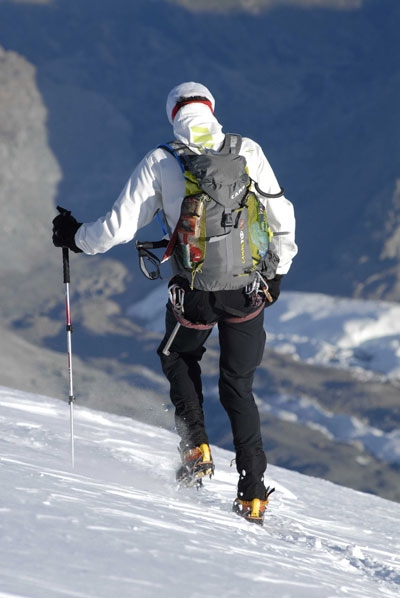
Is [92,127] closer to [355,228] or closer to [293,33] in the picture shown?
[293,33]

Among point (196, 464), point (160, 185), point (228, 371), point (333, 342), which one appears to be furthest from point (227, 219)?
point (333, 342)

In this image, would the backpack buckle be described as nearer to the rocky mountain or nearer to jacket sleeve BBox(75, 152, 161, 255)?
jacket sleeve BBox(75, 152, 161, 255)

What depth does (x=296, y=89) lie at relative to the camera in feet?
162

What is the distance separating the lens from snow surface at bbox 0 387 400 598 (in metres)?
1.92

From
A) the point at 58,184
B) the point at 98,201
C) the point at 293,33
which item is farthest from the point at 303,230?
the point at 293,33

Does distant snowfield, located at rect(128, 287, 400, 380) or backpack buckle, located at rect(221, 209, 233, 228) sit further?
distant snowfield, located at rect(128, 287, 400, 380)

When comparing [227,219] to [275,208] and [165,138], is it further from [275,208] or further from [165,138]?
[165,138]

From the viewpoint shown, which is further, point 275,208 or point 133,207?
point 275,208

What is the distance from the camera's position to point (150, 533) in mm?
2352

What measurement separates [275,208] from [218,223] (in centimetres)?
34

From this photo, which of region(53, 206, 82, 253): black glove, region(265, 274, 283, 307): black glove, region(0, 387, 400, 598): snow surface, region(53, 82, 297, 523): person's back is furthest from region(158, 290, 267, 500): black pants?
region(53, 206, 82, 253): black glove

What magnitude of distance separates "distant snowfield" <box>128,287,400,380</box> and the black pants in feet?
96.5

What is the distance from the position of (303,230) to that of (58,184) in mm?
14078

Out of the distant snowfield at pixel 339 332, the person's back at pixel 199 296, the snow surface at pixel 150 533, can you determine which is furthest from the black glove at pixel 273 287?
the distant snowfield at pixel 339 332
